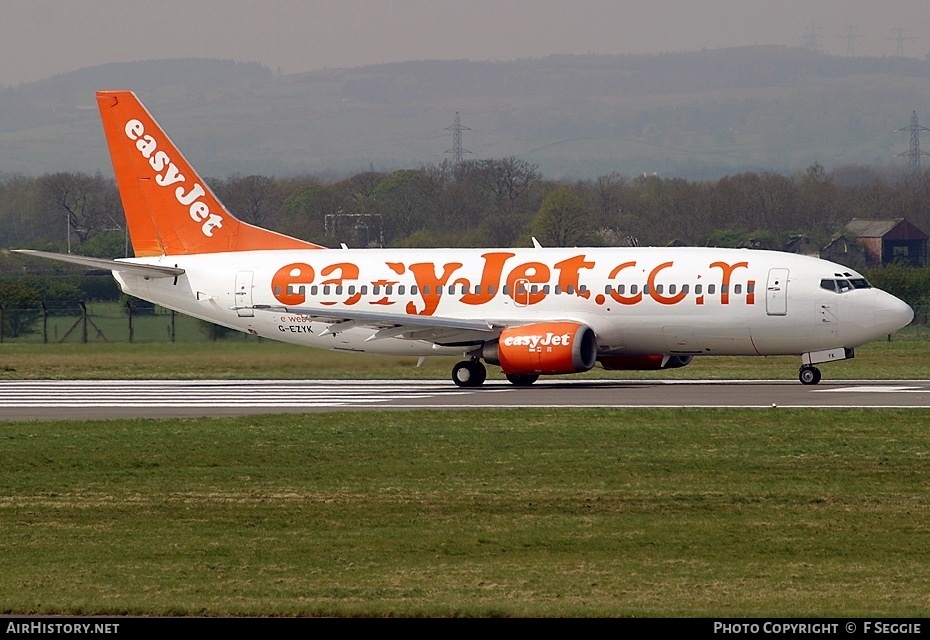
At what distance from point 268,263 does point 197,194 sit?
128 inches

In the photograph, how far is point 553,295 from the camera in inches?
1516

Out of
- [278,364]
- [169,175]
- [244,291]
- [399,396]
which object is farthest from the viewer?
[169,175]

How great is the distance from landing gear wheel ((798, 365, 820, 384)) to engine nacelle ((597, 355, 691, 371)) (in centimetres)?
296

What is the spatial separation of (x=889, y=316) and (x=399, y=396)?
12.0 meters

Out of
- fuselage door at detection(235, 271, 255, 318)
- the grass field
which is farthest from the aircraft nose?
fuselage door at detection(235, 271, 255, 318)

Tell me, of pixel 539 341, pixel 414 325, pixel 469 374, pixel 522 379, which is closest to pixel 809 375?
pixel 539 341

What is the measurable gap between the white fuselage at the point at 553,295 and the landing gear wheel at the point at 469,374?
0.46 m

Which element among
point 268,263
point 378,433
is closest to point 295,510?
point 378,433

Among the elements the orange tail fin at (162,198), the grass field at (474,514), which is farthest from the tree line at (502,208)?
the grass field at (474,514)

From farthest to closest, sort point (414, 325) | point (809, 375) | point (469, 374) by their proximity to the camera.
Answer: point (469, 374) < point (414, 325) < point (809, 375)

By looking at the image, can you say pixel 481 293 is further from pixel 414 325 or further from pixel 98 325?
pixel 98 325

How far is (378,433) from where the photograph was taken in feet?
85.8

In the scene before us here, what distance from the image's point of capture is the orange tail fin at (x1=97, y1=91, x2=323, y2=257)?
142 feet
